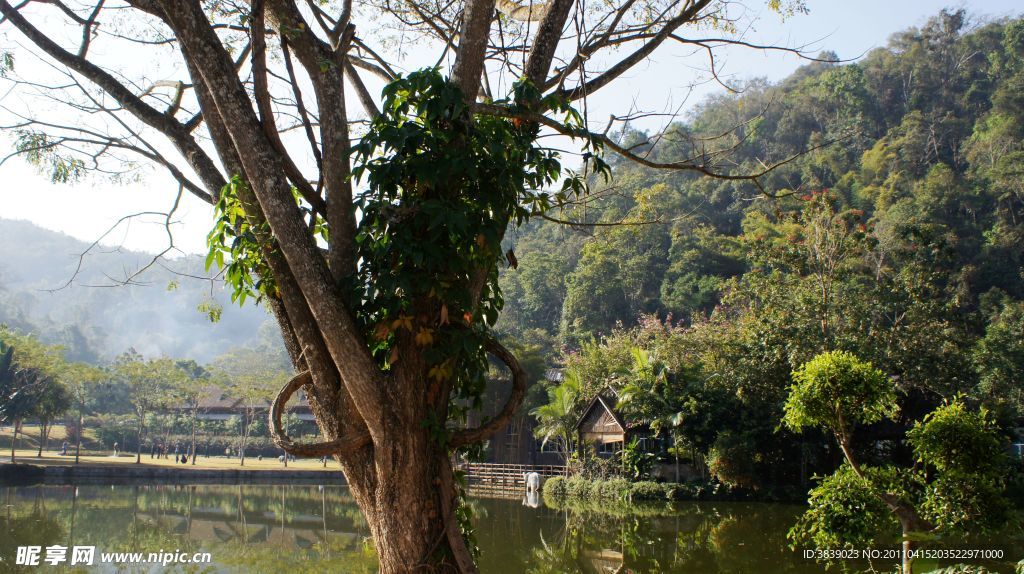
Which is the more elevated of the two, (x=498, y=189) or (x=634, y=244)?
(x=634, y=244)

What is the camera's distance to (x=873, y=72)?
4656 centimetres

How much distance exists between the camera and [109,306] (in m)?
94.1

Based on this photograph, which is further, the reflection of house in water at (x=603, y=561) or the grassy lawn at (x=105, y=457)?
the grassy lawn at (x=105, y=457)

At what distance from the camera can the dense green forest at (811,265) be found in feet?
54.6

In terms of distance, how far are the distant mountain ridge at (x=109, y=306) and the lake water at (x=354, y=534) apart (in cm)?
6408

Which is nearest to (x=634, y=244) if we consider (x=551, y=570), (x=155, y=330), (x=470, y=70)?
(x=551, y=570)

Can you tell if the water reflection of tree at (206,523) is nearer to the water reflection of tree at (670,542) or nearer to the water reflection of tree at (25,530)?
the water reflection of tree at (25,530)

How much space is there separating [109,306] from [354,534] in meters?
95.2

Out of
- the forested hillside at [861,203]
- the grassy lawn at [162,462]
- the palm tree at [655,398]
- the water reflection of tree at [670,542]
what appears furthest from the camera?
the grassy lawn at [162,462]

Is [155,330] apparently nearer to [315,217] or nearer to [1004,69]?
[1004,69]

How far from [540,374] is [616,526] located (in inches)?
733

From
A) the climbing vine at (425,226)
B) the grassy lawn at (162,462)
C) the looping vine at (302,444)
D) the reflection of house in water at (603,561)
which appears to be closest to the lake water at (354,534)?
the reflection of house in water at (603,561)

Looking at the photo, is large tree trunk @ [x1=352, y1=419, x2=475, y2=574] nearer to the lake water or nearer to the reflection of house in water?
the lake water

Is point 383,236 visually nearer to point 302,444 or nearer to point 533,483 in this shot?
point 302,444
